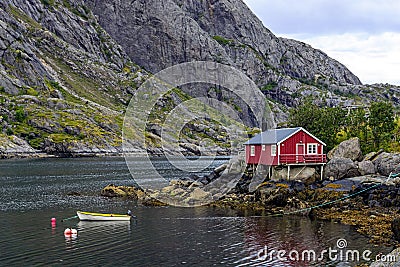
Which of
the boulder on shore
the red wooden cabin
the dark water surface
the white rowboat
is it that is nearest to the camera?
the dark water surface

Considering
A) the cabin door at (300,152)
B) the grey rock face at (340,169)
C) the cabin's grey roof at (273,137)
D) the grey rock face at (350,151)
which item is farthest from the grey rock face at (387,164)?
the cabin's grey roof at (273,137)

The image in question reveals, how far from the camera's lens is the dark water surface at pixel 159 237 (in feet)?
108

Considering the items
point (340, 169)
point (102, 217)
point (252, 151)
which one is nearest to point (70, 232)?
point (102, 217)

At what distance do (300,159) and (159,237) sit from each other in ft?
100

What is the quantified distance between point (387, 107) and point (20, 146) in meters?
138

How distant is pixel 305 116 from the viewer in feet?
294

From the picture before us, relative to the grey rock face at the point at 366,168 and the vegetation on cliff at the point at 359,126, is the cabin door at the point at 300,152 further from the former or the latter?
the vegetation on cliff at the point at 359,126

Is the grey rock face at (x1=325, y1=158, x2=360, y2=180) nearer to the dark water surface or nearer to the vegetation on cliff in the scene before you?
the vegetation on cliff

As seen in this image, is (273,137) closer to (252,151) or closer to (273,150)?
(273,150)


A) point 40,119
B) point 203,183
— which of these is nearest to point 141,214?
point 203,183

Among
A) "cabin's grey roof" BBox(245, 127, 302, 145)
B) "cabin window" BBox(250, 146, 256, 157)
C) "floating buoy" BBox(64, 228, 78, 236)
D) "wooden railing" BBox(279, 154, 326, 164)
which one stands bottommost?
"floating buoy" BBox(64, 228, 78, 236)

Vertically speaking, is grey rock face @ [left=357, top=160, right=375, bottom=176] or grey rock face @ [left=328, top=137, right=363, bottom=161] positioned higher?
grey rock face @ [left=328, top=137, right=363, bottom=161]

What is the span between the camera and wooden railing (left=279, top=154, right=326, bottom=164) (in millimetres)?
62906

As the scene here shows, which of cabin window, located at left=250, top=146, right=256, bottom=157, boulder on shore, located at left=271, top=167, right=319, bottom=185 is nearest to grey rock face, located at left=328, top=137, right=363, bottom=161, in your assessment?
boulder on shore, located at left=271, top=167, right=319, bottom=185
